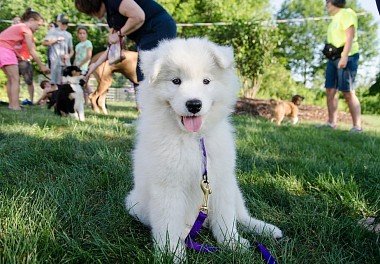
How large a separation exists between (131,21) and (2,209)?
2.79m

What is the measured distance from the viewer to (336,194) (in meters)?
2.69

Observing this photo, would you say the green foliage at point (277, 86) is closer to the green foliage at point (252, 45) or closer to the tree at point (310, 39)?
the green foliage at point (252, 45)

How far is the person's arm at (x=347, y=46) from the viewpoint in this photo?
6582 millimetres

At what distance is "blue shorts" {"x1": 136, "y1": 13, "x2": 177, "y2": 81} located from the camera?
434 cm

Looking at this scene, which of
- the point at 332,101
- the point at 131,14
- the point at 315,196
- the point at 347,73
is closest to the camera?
the point at 315,196

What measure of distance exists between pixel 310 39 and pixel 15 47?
35227 millimetres

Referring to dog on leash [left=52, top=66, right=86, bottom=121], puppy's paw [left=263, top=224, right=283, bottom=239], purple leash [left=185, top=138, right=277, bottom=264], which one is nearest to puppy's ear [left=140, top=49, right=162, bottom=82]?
purple leash [left=185, top=138, right=277, bottom=264]

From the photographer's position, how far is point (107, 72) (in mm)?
8297

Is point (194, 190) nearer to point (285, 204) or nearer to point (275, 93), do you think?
point (285, 204)

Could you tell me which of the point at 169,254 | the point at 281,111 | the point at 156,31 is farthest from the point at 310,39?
the point at 169,254

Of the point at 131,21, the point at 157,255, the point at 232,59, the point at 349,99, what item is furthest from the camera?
the point at 349,99

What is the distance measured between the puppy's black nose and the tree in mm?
35733

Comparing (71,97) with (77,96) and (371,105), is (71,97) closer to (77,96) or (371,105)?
(77,96)

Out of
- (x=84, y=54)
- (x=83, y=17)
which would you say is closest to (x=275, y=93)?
(x=83, y=17)
